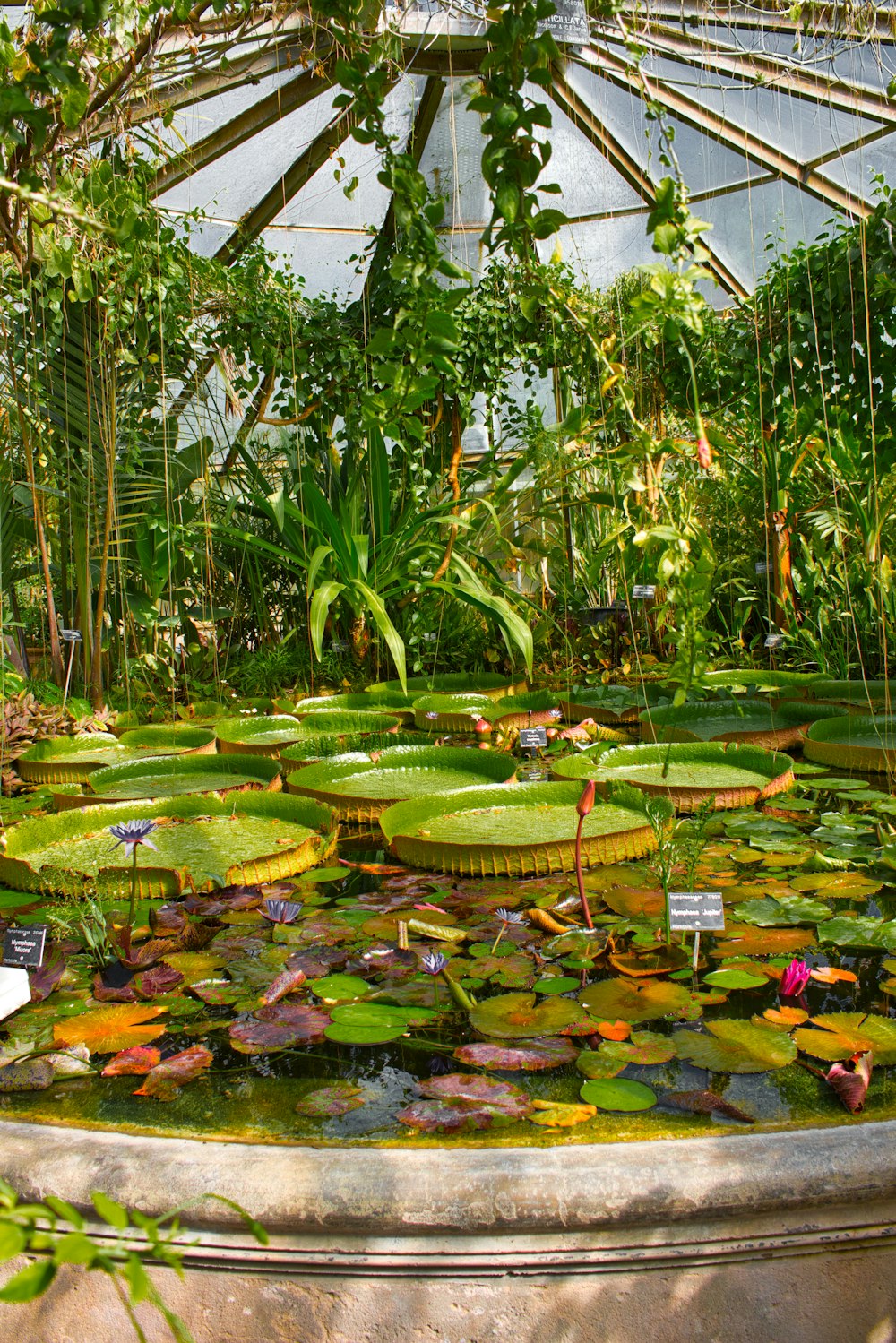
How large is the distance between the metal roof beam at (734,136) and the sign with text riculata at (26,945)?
4842mm

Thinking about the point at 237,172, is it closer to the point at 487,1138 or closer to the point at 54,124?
the point at 54,124

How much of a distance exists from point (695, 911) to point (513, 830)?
76 cm

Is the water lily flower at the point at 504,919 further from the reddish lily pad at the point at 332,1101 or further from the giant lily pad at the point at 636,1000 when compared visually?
the reddish lily pad at the point at 332,1101

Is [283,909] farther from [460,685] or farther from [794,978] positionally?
[460,685]

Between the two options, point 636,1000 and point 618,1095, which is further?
point 636,1000

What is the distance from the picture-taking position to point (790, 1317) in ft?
2.68

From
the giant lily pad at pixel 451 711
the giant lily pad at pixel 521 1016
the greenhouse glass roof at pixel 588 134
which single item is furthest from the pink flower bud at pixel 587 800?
the greenhouse glass roof at pixel 588 134

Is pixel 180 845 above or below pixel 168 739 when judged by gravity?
below

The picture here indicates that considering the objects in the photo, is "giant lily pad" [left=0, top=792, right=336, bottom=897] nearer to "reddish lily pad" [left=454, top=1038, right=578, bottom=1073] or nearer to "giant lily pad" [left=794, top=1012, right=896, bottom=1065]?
"reddish lily pad" [left=454, top=1038, right=578, bottom=1073]

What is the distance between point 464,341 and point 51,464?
268 centimetres

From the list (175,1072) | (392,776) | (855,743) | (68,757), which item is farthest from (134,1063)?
(855,743)

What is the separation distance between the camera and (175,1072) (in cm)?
119

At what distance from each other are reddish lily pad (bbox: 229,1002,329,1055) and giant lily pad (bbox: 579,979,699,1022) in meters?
0.36

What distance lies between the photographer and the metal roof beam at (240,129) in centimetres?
488
